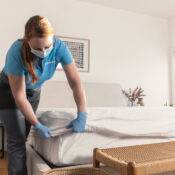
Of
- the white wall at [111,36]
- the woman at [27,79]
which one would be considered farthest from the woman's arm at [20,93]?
the white wall at [111,36]

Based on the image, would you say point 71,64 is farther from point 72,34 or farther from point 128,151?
point 72,34

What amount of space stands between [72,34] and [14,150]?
2.71 metres

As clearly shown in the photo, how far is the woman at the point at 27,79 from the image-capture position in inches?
47.7

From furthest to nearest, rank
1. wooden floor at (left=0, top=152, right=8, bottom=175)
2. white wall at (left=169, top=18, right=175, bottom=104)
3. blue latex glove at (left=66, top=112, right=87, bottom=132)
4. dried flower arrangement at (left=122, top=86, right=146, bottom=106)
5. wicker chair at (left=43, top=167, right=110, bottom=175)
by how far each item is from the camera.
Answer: white wall at (left=169, top=18, right=175, bottom=104)
dried flower arrangement at (left=122, top=86, right=146, bottom=106)
wooden floor at (left=0, top=152, right=8, bottom=175)
blue latex glove at (left=66, top=112, right=87, bottom=132)
wicker chair at (left=43, top=167, right=110, bottom=175)

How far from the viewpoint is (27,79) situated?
1.39m

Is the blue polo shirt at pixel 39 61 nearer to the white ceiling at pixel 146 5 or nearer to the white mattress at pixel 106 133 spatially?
the white mattress at pixel 106 133

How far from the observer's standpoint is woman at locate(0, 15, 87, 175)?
1.21m

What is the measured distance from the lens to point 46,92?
11.1 ft

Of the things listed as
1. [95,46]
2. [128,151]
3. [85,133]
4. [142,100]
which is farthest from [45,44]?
[142,100]

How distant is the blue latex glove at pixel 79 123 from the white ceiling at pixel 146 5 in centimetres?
302

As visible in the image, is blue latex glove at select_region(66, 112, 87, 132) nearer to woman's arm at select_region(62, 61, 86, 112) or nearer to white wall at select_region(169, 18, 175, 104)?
woman's arm at select_region(62, 61, 86, 112)

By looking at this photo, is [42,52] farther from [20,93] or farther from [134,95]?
[134,95]

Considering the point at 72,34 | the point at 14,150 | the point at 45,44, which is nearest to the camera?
the point at 45,44

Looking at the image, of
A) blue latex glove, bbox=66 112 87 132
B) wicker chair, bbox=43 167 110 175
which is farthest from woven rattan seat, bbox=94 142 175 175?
blue latex glove, bbox=66 112 87 132
